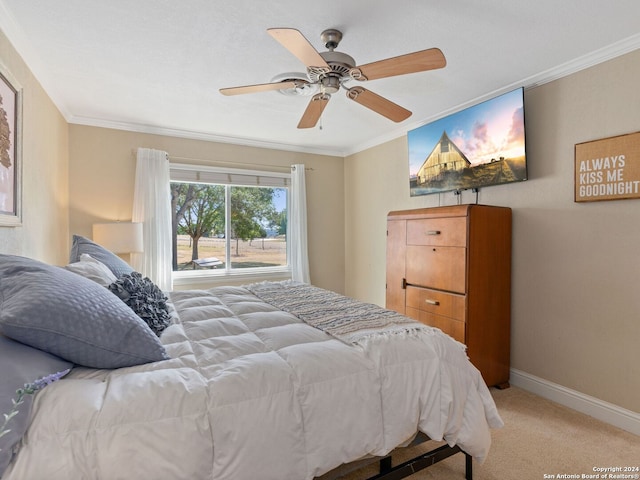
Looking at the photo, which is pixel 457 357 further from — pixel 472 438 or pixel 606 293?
pixel 606 293

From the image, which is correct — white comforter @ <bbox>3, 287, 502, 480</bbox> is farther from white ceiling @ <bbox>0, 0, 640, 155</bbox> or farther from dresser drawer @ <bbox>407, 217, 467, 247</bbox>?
white ceiling @ <bbox>0, 0, 640, 155</bbox>

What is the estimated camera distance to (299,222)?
460cm

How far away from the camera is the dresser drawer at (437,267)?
261 cm

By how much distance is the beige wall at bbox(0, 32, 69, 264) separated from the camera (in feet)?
7.29

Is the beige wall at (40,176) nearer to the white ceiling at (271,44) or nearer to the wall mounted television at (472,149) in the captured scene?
the white ceiling at (271,44)

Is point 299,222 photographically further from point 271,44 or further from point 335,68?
point 335,68

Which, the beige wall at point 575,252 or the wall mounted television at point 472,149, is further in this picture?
the wall mounted television at point 472,149

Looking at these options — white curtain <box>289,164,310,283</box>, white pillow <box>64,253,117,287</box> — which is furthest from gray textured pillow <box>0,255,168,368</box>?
white curtain <box>289,164,310,283</box>

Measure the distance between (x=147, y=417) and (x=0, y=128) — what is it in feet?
6.48

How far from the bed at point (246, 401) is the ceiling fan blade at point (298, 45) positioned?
1.30 metres

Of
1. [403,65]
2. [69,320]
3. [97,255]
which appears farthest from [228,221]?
[69,320]

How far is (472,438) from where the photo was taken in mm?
1479

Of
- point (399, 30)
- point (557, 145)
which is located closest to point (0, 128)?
point (399, 30)

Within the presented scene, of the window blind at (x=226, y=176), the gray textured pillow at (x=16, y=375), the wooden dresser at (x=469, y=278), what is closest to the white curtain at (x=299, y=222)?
the window blind at (x=226, y=176)
